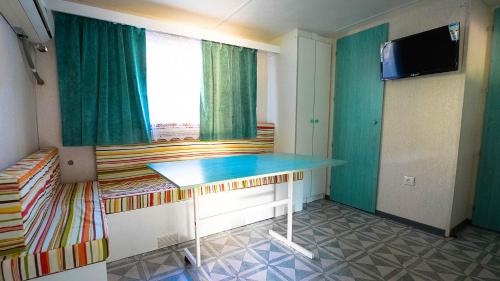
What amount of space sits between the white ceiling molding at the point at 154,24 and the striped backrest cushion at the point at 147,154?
4.31 feet

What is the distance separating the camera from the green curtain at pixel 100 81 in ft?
7.48

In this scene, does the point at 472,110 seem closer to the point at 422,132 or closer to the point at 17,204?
the point at 422,132

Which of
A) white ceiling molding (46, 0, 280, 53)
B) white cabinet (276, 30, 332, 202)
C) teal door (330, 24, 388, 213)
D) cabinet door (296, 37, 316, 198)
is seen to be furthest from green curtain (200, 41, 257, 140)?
teal door (330, 24, 388, 213)

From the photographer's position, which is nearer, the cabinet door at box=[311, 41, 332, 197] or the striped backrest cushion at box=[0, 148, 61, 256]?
the striped backrest cushion at box=[0, 148, 61, 256]

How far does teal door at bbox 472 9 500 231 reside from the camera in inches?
103

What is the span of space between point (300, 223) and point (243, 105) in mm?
1787

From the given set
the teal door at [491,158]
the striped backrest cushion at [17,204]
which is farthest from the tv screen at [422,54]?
the striped backrest cushion at [17,204]

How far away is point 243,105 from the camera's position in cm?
337

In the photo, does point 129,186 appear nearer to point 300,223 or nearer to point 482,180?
point 300,223

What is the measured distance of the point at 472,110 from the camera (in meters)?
2.60

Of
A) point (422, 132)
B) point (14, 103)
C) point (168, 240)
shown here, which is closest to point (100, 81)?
point (14, 103)

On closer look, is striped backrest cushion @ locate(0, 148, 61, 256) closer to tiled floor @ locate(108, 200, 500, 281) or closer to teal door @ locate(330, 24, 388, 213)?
tiled floor @ locate(108, 200, 500, 281)

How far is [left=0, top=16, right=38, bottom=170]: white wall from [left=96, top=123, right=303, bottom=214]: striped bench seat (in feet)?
1.98

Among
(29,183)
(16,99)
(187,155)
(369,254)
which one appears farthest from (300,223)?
(16,99)
